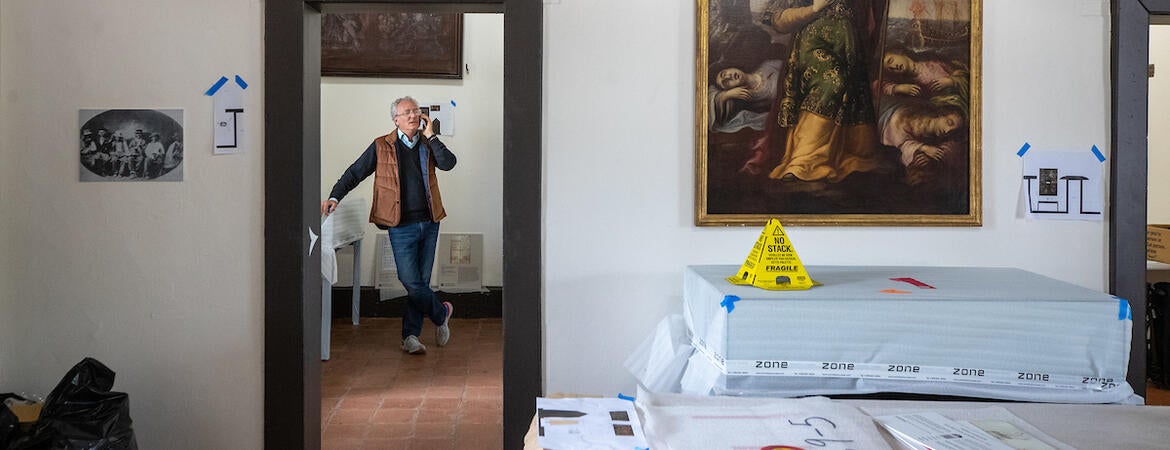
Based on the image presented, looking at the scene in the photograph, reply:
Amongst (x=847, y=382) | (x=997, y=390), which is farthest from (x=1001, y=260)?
(x=847, y=382)

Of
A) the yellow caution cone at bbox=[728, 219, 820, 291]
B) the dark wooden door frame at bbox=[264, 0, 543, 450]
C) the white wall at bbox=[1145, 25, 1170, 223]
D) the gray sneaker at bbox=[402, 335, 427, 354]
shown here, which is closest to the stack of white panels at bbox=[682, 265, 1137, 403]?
the yellow caution cone at bbox=[728, 219, 820, 291]

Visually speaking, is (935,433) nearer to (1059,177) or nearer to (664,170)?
(664,170)

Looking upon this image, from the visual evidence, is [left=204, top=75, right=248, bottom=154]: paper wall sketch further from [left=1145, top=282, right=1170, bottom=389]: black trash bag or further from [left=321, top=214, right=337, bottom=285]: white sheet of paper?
[left=1145, top=282, right=1170, bottom=389]: black trash bag

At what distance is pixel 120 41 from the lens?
238cm

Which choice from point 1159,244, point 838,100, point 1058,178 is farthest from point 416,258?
point 1159,244

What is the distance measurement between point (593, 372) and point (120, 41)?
1.74 metres

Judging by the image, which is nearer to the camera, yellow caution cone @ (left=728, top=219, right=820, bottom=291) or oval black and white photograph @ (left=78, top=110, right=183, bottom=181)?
yellow caution cone @ (left=728, top=219, right=820, bottom=291)

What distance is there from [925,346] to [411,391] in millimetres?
2706

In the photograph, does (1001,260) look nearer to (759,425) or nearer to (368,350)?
(759,425)

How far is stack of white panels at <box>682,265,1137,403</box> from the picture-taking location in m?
1.60

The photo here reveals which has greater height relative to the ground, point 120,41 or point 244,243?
point 120,41

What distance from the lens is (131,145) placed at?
239cm

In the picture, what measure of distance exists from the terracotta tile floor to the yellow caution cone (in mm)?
1670

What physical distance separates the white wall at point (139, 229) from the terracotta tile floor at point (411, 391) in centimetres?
76
